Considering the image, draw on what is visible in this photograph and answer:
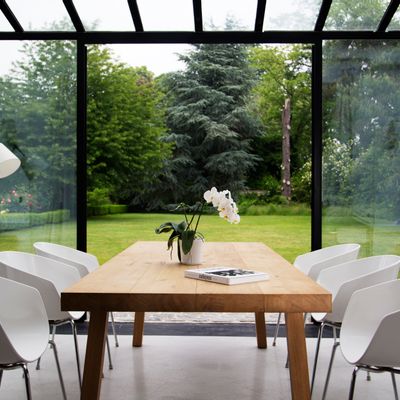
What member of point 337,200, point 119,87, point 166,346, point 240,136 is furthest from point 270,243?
point 166,346

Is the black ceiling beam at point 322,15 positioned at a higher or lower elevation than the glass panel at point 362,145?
higher

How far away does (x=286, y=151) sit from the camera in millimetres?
10570

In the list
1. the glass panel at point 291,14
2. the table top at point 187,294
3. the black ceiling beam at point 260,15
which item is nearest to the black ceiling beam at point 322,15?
the glass panel at point 291,14

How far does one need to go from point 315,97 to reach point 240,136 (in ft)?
19.7

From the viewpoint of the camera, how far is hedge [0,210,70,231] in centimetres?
492

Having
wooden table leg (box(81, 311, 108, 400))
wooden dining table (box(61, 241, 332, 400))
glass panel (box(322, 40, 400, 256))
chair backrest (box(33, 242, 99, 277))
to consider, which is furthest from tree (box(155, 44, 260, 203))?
wooden table leg (box(81, 311, 108, 400))

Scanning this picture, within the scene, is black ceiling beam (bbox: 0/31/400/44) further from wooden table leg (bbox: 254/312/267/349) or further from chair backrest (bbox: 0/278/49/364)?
chair backrest (bbox: 0/278/49/364)

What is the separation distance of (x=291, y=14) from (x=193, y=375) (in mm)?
2794

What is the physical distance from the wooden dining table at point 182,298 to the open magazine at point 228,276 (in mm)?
36

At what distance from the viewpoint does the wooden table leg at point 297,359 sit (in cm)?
249

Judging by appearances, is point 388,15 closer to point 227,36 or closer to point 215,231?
point 227,36

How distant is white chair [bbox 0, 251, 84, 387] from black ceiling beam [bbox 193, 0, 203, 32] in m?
2.20

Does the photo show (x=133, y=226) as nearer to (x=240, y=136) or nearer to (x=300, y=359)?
(x=240, y=136)

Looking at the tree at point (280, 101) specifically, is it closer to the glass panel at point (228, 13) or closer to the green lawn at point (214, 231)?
the green lawn at point (214, 231)
